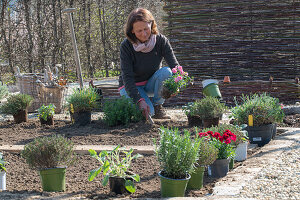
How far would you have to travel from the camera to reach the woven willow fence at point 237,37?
6941 millimetres

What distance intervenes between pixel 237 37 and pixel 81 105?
3.56 meters

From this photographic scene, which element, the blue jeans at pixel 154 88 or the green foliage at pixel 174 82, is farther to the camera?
the blue jeans at pixel 154 88

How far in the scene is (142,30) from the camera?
4312mm

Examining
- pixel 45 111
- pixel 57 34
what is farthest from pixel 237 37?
pixel 57 34

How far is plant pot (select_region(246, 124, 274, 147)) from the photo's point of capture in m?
3.68

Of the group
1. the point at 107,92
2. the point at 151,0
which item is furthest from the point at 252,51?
the point at 151,0

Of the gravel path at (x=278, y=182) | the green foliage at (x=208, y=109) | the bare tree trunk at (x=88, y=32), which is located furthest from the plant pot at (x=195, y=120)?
the bare tree trunk at (x=88, y=32)

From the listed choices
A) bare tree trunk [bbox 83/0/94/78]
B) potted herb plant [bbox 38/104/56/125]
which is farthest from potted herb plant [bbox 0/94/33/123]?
bare tree trunk [bbox 83/0/94/78]

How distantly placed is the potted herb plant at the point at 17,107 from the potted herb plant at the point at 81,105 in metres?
0.62

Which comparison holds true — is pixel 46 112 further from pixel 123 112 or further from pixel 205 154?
pixel 205 154

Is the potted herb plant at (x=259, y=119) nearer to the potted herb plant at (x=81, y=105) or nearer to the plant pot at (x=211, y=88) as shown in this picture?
the plant pot at (x=211, y=88)

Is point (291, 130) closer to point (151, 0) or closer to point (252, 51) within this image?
point (252, 51)

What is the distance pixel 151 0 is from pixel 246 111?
9.97m

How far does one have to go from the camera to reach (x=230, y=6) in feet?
23.2
